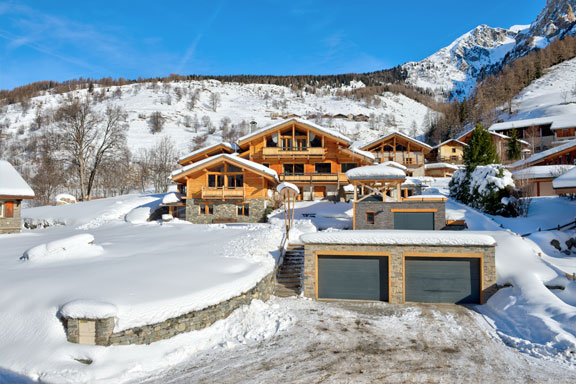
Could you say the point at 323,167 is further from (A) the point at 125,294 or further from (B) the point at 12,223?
(B) the point at 12,223

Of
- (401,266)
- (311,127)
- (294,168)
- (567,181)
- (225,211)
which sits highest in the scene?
(311,127)

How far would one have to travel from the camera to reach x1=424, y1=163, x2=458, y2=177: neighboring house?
42.4 m

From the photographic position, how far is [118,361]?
7453 mm

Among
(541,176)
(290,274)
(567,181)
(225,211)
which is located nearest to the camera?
(290,274)

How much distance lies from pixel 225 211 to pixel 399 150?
26.1 m

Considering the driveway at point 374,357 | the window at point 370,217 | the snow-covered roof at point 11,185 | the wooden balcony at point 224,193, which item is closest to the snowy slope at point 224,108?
the snow-covered roof at point 11,185

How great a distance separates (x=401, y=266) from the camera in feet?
42.1

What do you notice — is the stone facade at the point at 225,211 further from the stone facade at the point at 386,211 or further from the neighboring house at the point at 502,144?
the neighboring house at the point at 502,144

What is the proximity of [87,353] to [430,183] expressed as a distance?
113 ft

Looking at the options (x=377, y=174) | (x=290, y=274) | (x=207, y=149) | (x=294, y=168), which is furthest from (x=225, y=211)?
(x=377, y=174)

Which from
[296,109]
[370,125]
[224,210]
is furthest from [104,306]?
[296,109]

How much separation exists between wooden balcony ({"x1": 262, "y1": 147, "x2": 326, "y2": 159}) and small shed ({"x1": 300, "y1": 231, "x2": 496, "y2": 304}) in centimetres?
1681

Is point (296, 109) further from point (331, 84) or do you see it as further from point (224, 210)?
point (224, 210)

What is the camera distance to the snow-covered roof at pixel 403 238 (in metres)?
12.5
